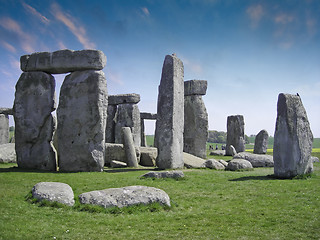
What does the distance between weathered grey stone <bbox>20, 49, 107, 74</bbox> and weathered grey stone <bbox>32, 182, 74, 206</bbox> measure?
696cm

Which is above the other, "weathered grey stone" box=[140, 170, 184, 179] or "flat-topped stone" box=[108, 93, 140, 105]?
"flat-topped stone" box=[108, 93, 140, 105]

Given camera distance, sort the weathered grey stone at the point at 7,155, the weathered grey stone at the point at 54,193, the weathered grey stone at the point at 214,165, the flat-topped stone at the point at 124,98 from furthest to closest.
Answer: the flat-topped stone at the point at 124,98 → the weathered grey stone at the point at 7,155 → the weathered grey stone at the point at 214,165 → the weathered grey stone at the point at 54,193

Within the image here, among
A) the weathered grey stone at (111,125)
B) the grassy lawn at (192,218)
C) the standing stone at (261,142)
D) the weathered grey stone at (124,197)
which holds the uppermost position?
the weathered grey stone at (111,125)

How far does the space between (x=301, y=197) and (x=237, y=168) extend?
617 centimetres

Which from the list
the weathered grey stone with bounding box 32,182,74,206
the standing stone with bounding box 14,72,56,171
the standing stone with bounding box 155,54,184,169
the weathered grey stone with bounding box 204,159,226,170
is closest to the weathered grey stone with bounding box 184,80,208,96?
the standing stone with bounding box 155,54,184,169

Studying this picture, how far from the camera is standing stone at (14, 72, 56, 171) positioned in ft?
42.3

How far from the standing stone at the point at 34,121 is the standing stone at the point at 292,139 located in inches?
344

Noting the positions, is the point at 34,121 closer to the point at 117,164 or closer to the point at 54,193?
the point at 117,164

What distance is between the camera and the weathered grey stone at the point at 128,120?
78.2 feet

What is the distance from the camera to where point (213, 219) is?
5.59 m

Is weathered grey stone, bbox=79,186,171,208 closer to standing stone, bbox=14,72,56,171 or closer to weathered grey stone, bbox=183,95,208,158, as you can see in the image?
standing stone, bbox=14,72,56,171

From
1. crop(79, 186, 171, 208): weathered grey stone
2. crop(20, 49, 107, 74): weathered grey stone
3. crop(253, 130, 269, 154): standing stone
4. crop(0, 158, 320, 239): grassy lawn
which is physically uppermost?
crop(20, 49, 107, 74): weathered grey stone

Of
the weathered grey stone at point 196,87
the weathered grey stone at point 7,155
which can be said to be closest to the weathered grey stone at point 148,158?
the weathered grey stone at point 196,87

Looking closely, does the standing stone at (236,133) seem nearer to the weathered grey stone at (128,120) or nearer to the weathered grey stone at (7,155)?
the weathered grey stone at (128,120)
